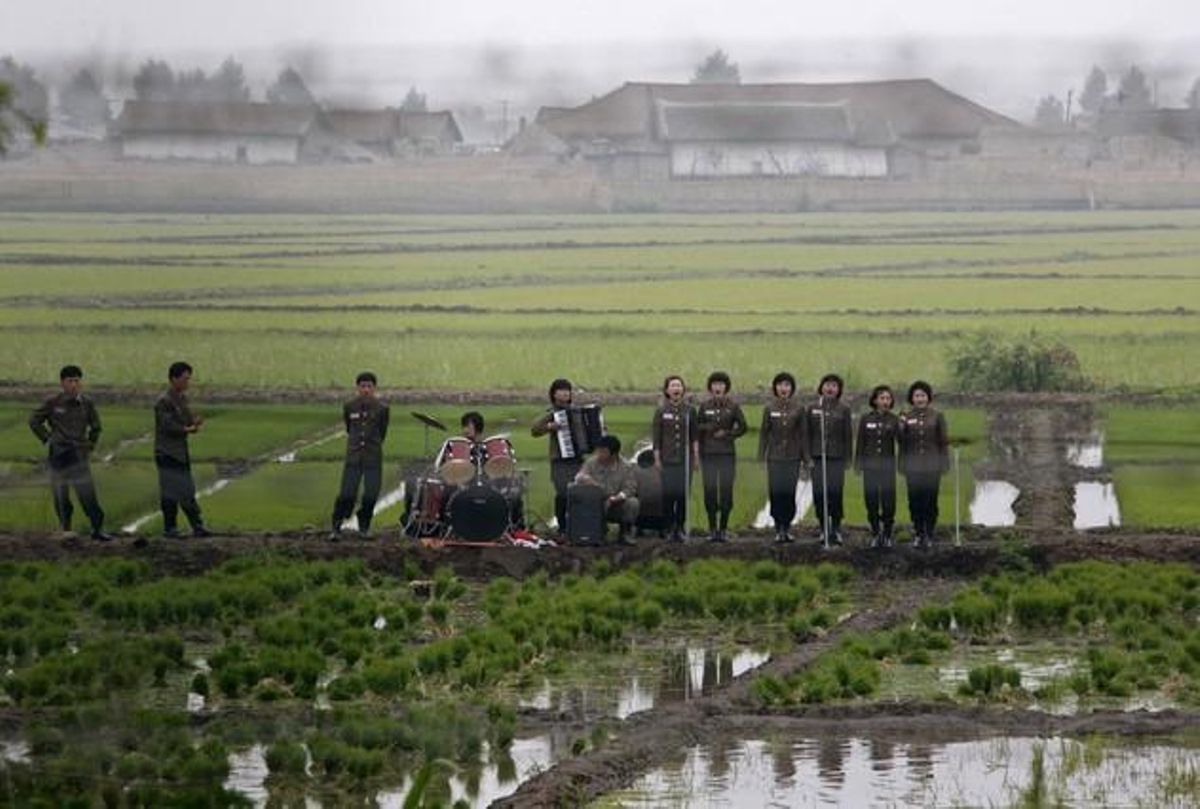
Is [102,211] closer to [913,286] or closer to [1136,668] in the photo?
[913,286]

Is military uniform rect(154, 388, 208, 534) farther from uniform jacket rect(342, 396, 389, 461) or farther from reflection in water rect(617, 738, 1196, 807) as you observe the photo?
reflection in water rect(617, 738, 1196, 807)

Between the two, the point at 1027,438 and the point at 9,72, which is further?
the point at 1027,438

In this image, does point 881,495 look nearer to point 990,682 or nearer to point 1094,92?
point 990,682

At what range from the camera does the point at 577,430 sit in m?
20.2

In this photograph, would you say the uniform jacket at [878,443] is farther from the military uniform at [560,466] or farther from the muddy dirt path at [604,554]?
the military uniform at [560,466]

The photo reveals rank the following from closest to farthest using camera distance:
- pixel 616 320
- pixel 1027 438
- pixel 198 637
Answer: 1. pixel 198 637
2. pixel 1027 438
3. pixel 616 320

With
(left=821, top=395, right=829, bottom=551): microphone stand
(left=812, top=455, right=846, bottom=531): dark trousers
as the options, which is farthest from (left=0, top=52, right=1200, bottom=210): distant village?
(left=821, top=395, right=829, bottom=551): microphone stand

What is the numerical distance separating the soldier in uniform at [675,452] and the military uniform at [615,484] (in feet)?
0.96

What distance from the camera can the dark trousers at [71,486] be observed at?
66.2 ft

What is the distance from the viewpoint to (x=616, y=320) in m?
41.9

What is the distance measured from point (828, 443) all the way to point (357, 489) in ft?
11.5

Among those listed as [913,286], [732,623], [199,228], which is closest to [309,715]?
[732,623]

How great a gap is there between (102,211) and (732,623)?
109 feet

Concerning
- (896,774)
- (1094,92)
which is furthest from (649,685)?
(1094,92)
